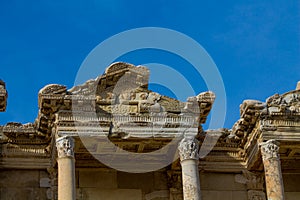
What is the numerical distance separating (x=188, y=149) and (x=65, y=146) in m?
3.66

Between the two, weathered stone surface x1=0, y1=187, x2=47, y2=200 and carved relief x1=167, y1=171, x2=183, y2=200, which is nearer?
weathered stone surface x1=0, y1=187, x2=47, y2=200

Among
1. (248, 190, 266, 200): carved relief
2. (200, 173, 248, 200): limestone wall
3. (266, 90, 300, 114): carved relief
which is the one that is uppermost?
(266, 90, 300, 114): carved relief

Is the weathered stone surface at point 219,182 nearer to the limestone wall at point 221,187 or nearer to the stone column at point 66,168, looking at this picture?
the limestone wall at point 221,187

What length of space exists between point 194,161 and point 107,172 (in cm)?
355

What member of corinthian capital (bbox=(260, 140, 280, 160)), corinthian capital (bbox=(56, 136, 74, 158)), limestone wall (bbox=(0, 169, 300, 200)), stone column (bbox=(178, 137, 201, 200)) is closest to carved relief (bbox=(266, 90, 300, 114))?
corinthian capital (bbox=(260, 140, 280, 160))

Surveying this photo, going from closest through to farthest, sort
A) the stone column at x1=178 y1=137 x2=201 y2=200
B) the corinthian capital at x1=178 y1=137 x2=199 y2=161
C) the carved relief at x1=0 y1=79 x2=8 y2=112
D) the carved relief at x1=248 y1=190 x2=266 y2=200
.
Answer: the stone column at x1=178 y1=137 x2=201 y2=200 → the carved relief at x1=0 y1=79 x2=8 y2=112 → the corinthian capital at x1=178 y1=137 x2=199 y2=161 → the carved relief at x1=248 y1=190 x2=266 y2=200

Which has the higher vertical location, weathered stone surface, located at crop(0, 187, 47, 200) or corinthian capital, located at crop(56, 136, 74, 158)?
corinthian capital, located at crop(56, 136, 74, 158)

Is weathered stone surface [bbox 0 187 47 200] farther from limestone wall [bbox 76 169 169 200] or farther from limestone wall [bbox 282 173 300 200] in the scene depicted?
limestone wall [bbox 282 173 300 200]

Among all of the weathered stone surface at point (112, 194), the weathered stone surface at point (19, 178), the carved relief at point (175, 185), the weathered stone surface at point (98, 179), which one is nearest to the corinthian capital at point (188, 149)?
the carved relief at point (175, 185)

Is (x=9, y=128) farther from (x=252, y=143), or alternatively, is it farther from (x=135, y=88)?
(x=252, y=143)

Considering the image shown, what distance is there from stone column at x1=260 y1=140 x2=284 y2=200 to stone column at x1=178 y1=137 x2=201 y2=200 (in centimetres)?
207

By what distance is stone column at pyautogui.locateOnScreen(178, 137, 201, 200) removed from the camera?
24.1 metres

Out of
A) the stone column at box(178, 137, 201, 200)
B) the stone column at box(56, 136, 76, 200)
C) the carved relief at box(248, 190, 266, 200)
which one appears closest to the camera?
the stone column at box(56, 136, 76, 200)

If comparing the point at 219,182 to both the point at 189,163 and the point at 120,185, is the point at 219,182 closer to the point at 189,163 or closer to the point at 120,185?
the point at 189,163
